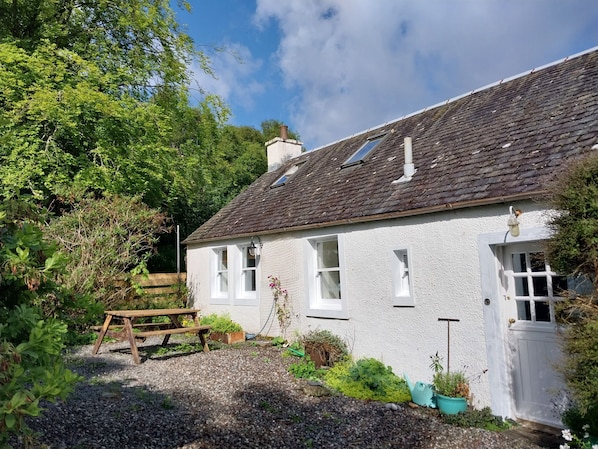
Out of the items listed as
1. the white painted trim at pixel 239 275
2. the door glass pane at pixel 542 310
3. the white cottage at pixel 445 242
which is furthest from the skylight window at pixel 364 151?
the door glass pane at pixel 542 310

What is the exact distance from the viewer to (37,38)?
567 inches

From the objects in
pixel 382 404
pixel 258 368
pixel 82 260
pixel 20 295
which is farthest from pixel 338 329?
pixel 82 260

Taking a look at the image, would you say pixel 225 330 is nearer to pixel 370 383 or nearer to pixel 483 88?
pixel 370 383

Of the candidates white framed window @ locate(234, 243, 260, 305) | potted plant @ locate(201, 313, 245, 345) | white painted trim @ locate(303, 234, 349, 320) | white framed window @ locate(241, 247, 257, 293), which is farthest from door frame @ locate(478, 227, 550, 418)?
white framed window @ locate(241, 247, 257, 293)

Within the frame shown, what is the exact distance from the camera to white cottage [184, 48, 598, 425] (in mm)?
5582

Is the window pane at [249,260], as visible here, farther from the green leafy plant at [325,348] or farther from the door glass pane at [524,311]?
the door glass pane at [524,311]

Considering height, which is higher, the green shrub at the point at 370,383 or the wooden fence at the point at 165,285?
the wooden fence at the point at 165,285

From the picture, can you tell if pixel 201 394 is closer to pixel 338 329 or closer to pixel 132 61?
pixel 338 329

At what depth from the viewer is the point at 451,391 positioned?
5.84 metres

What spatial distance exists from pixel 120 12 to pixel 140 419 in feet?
49.5

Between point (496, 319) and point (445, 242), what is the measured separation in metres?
1.32

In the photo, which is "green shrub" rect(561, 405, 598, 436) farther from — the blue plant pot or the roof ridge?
the roof ridge

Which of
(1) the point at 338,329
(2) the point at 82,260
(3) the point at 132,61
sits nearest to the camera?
(1) the point at 338,329

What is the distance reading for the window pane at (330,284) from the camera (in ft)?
29.3
